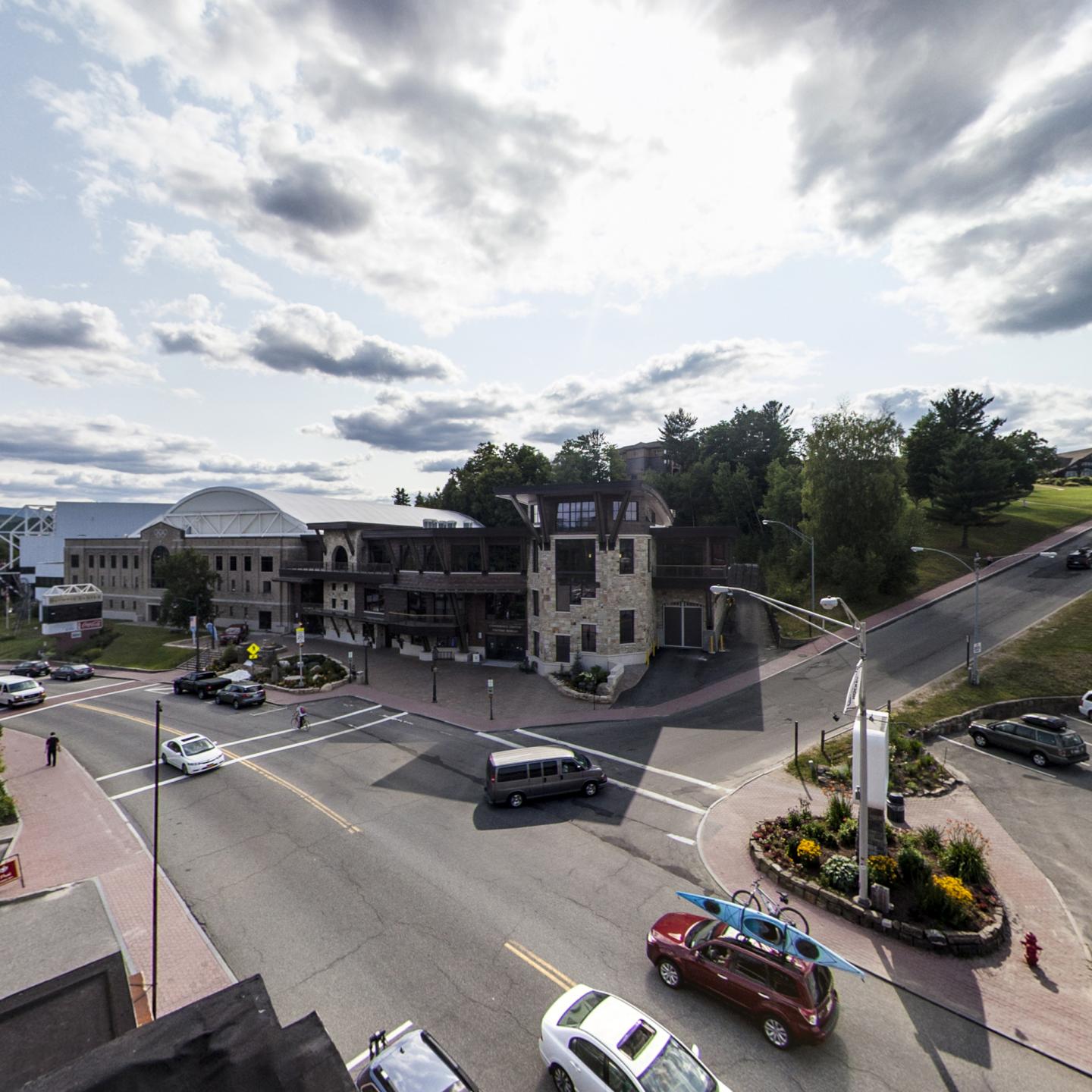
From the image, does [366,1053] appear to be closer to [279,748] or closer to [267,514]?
[279,748]

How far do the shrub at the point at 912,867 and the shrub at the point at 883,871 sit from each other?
0.20 meters

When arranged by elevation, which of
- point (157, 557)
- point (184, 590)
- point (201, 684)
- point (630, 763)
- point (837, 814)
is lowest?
point (630, 763)

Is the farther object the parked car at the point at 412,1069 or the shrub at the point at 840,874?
the shrub at the point at 840,874

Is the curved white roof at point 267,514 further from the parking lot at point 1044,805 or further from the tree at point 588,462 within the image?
the parking lot at point 1044,805

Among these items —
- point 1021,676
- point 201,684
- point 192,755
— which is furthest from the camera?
point 201,684

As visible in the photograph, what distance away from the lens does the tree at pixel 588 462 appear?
3044 inches

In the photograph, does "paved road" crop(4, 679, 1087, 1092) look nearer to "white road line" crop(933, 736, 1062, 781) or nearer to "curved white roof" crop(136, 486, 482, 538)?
"white road line" crop(933, 736, 1062, 781)

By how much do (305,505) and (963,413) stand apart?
77.0 m

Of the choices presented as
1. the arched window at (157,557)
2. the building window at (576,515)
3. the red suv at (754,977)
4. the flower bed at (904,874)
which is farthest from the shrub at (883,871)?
the arched window at (157,557)

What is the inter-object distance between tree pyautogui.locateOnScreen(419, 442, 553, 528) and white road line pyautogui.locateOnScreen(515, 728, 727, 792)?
42.8m

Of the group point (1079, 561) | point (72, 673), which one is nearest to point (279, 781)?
point (72, 673)

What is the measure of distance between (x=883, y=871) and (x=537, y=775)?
10.8 m

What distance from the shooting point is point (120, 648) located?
53406 millimetres

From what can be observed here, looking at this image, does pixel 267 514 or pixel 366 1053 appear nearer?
pixel 366 1053
